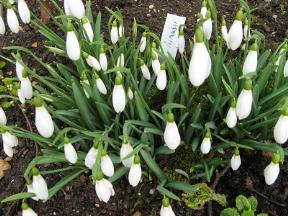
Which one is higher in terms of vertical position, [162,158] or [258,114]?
[258,114]

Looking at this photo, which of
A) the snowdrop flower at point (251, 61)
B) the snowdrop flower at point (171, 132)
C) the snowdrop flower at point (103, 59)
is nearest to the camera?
the snowdrop flower at point (171, 132)

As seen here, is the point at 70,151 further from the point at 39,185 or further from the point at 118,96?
the point at 118,96

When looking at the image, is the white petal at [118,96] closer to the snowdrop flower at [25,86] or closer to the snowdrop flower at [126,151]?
the snowdrop flower at [126,151]

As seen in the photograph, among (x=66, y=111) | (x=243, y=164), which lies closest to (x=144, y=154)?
(x=66, y=111)

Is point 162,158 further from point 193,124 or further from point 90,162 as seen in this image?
point 90,162

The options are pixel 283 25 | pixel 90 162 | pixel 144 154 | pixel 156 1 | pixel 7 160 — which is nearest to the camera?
pixel 90 162

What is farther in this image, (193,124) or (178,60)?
(178,60)

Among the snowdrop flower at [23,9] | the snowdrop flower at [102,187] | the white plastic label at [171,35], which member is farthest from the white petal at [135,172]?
the snowdrop flower at [23,9]
